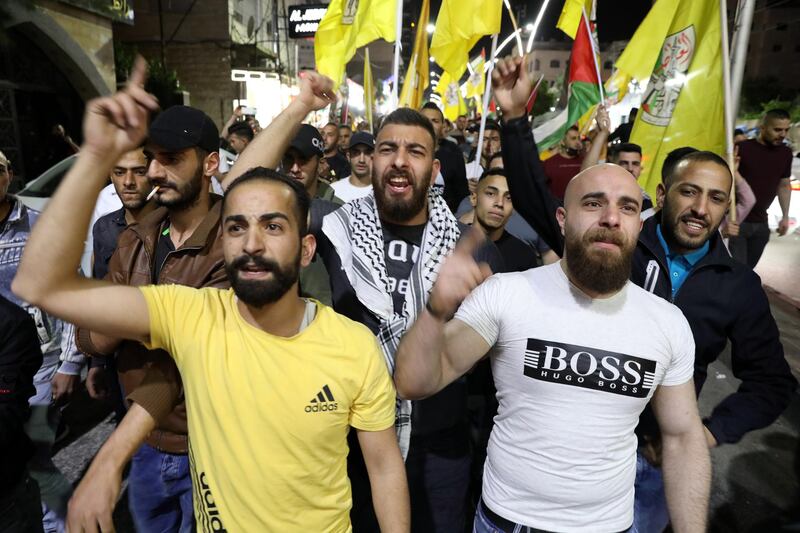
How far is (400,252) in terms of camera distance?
2.56 m

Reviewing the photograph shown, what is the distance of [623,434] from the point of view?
1858 millimetres

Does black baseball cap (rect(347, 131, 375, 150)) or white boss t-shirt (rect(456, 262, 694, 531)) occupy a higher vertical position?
black baseball cap (rect(347, 131, 375, 150))

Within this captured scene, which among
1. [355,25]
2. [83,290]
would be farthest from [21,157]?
[83,290]

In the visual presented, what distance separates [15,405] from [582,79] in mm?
5238

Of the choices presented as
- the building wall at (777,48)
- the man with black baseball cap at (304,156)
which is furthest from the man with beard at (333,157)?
the building wall at (777,48)

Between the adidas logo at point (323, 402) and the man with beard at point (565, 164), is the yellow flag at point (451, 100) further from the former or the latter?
the adidas logo at point (323, 402)

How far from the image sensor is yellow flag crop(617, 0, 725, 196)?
3.86 m

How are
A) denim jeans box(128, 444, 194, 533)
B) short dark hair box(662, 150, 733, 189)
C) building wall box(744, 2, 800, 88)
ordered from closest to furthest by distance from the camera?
denim jeans box(128, 444, 194, 533) → short dark hair box(662, 150, 733, 189) → building wall box(744, 2, 800, 88)

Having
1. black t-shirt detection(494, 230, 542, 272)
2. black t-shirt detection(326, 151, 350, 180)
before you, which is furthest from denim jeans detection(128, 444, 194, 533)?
black t-shirt detection(326, 151, 350, 180)

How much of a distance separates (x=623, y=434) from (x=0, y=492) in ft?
7.60

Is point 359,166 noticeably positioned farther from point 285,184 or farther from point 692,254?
point 285,184

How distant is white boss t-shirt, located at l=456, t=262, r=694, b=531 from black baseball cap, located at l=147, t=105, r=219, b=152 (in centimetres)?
141

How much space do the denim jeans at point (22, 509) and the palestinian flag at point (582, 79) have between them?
16.2 feet

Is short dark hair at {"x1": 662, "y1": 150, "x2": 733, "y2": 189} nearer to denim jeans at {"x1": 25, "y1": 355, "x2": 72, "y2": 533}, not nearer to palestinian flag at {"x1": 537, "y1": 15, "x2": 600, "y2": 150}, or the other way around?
palestinian flag at {"x1": 537, "y1": 15, "x2": 600, "y2": 150}
